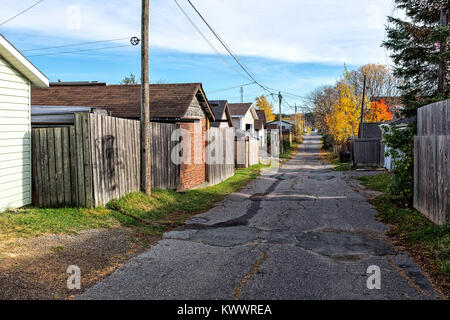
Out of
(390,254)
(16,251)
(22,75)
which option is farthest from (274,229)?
(22,75)

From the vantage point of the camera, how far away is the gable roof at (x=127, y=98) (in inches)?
551

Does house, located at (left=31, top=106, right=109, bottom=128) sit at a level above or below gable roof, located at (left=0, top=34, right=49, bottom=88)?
below

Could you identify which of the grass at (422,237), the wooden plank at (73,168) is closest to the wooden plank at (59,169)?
the wooden plank at (73,168)

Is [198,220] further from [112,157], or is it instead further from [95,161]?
[95,161]

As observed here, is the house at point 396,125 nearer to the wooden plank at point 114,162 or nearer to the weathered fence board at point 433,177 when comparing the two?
the weathered fence board at point 433,177

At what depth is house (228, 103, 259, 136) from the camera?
37.2 meters

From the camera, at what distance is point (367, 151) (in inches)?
1029

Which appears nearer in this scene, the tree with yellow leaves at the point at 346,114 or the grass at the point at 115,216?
the grass at the point at 115,216

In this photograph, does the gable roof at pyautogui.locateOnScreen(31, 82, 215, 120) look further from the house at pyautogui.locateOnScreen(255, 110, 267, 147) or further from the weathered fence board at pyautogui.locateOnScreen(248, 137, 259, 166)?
the house at pyautogui.locateOnScreen(255, 110, 267, 147)

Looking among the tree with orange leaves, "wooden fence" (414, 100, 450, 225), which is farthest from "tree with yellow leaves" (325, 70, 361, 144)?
"wooden fence" (414, 100, 450, 225)

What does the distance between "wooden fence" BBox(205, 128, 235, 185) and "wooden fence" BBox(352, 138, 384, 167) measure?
1088 centimetres

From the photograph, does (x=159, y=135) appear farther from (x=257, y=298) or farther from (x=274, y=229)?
(x=257, y=298)

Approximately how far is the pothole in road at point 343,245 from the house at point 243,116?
94.1 ft

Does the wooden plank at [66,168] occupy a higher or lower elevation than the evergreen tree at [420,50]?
lower
